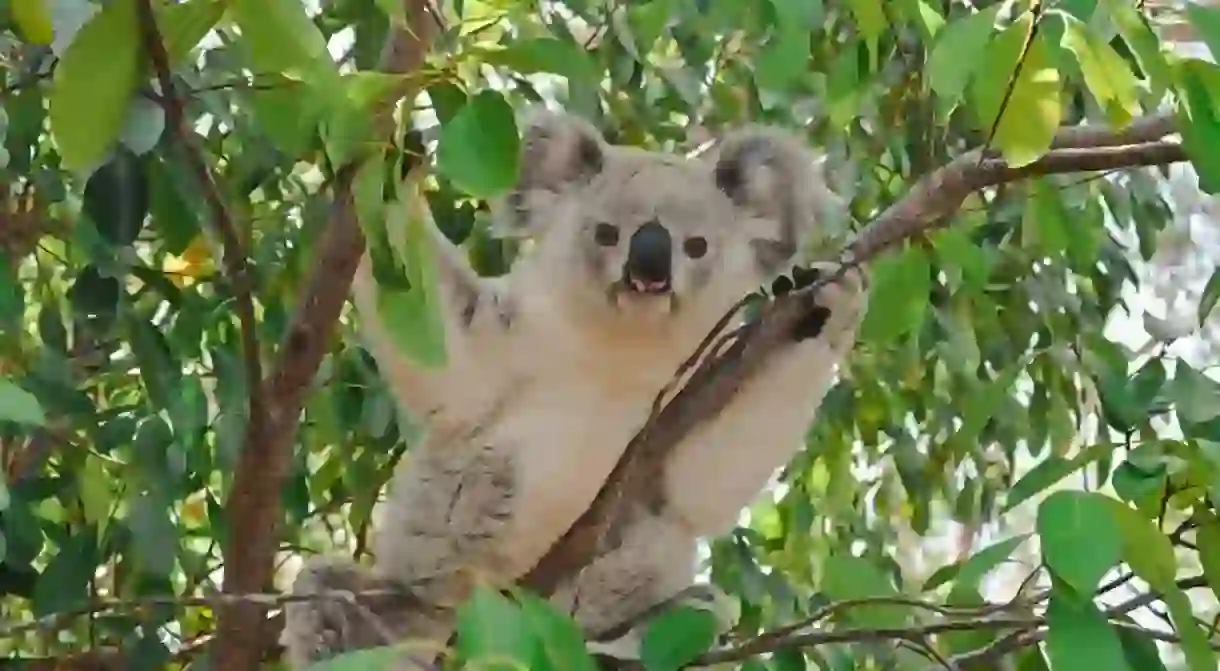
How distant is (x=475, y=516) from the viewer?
66.1 inches

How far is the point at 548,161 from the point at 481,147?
1.01 meters

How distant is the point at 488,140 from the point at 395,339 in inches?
6.6

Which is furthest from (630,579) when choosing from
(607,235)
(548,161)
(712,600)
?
(548,161)

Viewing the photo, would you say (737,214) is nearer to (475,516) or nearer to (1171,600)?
(475,516)

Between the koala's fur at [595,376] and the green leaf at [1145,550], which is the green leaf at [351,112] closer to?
the green leaf at [1145,550]

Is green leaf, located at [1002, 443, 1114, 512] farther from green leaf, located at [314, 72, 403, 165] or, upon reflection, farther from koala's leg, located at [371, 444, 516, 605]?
koala's leg, located at [371, 444, 516, 605]

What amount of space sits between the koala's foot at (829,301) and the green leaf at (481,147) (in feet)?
1.62

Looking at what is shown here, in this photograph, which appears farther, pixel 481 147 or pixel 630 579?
pixel 630 579

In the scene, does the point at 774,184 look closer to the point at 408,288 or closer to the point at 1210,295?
the point at 1210,295

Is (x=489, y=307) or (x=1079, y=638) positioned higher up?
(x=489, y=307)

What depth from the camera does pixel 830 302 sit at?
4.54ft

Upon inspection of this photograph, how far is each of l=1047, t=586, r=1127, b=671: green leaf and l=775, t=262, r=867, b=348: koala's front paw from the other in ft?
1.48

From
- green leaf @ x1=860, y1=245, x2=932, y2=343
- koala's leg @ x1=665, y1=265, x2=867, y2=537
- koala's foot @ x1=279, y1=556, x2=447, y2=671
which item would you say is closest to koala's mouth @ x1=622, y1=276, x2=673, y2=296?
koala's leg @ x1=665, y1=265, x2=867, y2=537

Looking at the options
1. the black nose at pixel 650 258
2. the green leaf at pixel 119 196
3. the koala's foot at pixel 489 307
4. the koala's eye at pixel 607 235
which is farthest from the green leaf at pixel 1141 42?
the koala's foot at pixel 489 307
